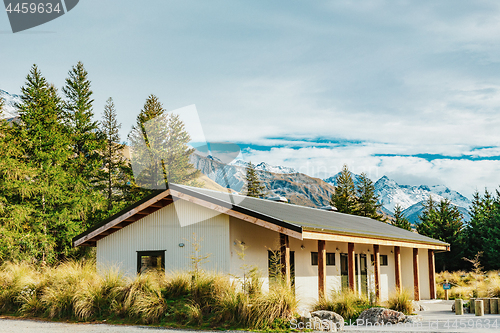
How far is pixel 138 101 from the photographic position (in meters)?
38.2

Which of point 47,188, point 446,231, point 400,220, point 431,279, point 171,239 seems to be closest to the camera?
point 171,239

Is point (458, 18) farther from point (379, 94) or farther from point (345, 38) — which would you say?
point (379, 94)

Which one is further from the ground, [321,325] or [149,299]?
[149,299]

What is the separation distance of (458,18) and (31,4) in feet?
41.5

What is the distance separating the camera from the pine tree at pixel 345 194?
1949 inches

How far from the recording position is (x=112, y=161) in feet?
120

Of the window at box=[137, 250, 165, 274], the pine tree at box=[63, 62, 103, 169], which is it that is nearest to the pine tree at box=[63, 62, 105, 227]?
the pine tree at box=[63, 62, 103, 169]

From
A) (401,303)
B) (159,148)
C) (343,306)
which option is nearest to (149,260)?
(343,306)

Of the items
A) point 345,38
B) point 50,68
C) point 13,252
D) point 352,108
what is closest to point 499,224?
point 352,108

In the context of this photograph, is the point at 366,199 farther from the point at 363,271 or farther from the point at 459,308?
the point at 459,308

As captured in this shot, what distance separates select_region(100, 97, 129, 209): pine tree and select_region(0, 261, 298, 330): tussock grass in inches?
847

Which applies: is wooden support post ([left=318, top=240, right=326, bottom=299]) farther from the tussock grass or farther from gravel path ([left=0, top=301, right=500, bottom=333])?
the tussock grass

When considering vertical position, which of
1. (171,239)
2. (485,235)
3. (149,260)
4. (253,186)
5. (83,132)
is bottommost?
(149,260)

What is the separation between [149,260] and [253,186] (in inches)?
1517
